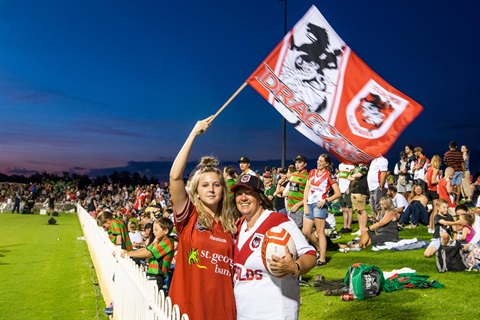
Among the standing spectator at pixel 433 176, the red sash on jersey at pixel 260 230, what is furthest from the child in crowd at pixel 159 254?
the standing spectator at pixel 433 176

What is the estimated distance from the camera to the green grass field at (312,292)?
6805mm

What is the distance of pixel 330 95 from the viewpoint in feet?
26.7

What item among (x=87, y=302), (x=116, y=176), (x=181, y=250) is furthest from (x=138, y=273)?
(x=116, y=176)

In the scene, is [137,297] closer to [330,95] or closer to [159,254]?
[159,254]

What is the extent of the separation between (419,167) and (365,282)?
373 inches

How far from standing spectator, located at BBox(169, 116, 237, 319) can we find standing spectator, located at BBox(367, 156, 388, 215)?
8.56 metres

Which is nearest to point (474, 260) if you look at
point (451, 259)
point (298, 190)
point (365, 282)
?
point (451, 259)

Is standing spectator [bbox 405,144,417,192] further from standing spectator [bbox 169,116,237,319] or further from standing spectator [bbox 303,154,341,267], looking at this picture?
standing spectator [bbox 169,116,237,319]

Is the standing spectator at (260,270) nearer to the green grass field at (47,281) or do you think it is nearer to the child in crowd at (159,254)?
the child in crowd at (159,254)

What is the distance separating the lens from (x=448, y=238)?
940 cm

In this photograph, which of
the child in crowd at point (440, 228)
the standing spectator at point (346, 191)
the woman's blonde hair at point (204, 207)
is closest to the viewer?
the woman's blonde hair at point (204, 207)

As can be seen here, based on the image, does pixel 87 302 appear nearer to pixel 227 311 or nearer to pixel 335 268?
pixel 335 268

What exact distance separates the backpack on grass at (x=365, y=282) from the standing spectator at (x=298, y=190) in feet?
12.3

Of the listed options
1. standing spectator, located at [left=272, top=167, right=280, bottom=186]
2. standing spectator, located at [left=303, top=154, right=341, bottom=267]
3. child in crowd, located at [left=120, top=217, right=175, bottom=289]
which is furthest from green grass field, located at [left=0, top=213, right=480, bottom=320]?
standing spectator, located at [left=272, top=167, right=280, bottom=186]
